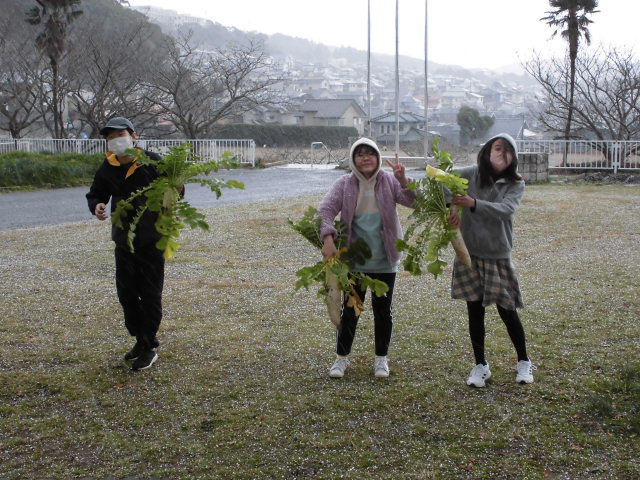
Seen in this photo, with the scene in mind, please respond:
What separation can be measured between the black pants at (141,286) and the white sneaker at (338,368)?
1.25 metres

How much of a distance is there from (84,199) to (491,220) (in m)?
14.2

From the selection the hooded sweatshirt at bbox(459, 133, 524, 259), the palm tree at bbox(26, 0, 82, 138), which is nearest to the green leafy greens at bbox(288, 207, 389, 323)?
the hooded sweatshirt at bbox(459, 133, 524, 259)

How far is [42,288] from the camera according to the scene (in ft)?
25.5

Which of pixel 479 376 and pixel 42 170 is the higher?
pixel 42 170

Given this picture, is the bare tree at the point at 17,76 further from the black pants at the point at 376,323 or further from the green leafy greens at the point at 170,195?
the black pants at the point at 376,323

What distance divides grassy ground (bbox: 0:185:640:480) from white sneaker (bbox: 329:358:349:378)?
0.06 metres

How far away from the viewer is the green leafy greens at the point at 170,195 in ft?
14.9

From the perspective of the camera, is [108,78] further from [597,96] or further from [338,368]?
[338,368]

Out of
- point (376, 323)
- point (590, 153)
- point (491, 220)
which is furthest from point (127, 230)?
point (590, 153)

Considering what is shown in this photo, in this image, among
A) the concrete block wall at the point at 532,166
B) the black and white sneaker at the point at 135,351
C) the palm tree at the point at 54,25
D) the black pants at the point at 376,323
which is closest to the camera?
the black pants at the point at 376,323

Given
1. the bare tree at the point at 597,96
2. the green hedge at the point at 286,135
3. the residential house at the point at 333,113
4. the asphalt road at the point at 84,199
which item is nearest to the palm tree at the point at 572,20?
the bare tree at the point at 597,96

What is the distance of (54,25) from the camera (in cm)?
2711

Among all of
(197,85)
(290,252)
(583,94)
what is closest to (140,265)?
(290,252)

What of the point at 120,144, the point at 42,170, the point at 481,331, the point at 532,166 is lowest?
the point at 481,331
